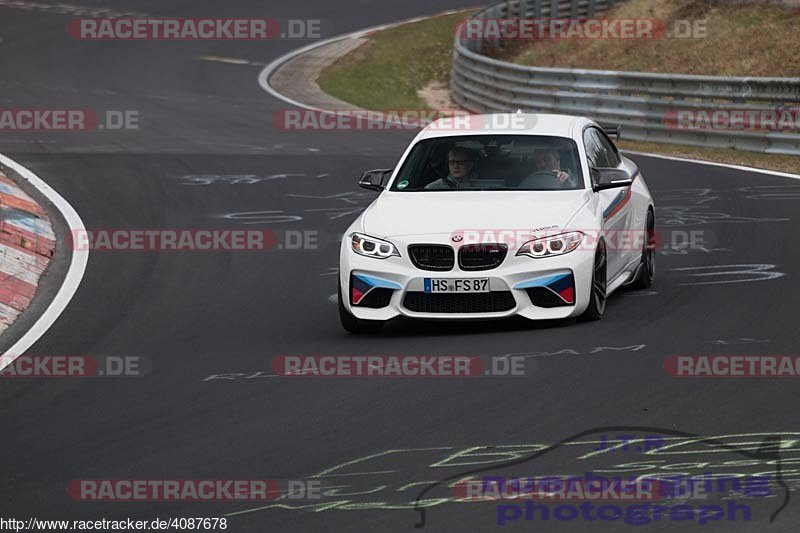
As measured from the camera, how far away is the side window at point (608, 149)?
1194cm

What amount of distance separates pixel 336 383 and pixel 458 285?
150 cm

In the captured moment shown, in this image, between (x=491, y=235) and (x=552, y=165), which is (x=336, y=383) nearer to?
(x=491, y=235)

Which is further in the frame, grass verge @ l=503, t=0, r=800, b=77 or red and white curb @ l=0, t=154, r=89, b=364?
grass verge @ l=503, t=0, r=800, b=77

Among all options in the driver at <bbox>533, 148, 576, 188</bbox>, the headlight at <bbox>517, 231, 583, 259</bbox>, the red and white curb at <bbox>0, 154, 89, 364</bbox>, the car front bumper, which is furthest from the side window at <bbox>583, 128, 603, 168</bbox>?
the red and white curb at <bbox>0, 154, 89, 364</bbox>

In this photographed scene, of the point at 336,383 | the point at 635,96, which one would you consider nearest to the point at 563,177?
the point at 336,383

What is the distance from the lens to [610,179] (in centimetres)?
1072

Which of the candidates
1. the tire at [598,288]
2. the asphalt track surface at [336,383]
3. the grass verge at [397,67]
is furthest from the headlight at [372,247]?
the grass verge at [397,67]

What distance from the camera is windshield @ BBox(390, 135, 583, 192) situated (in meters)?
10.9

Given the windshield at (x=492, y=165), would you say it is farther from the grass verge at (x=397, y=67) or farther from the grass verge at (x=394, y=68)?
the grass verge at (x=394, y=68)

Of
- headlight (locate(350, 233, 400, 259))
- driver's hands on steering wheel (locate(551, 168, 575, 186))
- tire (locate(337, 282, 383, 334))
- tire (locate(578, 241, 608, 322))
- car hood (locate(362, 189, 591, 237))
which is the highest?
driver's hands on steering wheel (locate(551, 168, 575, 186))

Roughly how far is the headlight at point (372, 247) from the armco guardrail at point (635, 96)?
11.3m

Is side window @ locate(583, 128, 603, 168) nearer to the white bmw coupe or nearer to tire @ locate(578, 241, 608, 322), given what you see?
the white bmw coupe

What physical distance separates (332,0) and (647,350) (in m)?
38.0

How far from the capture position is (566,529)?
5.97 m
